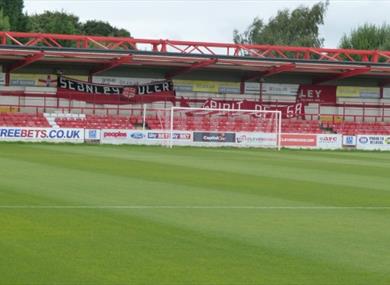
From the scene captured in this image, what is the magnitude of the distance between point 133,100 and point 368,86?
59.1ft

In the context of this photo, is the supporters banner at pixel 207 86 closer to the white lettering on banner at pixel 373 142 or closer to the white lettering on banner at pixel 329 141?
the white lettering on banner at pixel 329 141

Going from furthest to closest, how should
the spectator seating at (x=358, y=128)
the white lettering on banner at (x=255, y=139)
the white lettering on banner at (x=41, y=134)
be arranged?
the spectator seating at (x=358, y=128) → the white lettering on banner at (x=255, y=139) → the white lettering on banner at (x=41, y=134)

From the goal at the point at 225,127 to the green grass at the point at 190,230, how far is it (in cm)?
2753

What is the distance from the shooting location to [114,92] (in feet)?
198

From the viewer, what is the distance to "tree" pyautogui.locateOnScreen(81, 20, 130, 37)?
12444 centimetres

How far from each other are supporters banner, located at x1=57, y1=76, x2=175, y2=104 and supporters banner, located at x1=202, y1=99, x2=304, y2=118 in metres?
2.88

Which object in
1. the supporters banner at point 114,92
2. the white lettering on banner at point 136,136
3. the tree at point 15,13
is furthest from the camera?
the tree at point 15,13

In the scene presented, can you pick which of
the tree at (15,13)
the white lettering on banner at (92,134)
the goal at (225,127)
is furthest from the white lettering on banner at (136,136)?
the tree at (15,13)

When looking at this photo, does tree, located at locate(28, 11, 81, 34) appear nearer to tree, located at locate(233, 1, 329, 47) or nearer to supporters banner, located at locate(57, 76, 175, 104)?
tree, located at locate(233, 1, 329, 47)

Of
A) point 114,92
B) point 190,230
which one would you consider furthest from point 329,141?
point 190,230

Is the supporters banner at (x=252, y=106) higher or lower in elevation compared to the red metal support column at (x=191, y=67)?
lower

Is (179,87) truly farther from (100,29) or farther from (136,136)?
(100,29)

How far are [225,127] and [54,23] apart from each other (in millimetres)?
57953

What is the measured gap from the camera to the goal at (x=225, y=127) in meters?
53.5
